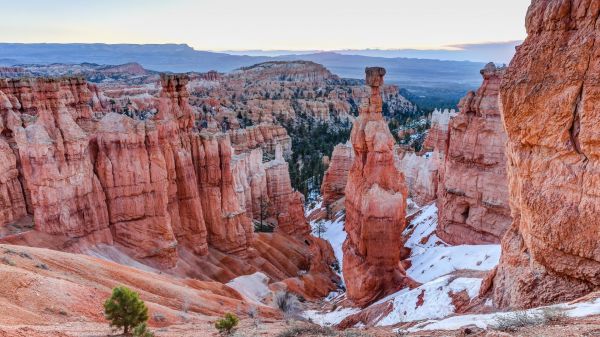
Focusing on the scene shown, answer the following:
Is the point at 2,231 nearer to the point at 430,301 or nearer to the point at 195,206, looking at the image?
the point at 195,206

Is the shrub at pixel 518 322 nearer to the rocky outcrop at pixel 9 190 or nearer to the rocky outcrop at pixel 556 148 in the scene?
the rocky outcrop at pixel 556 148

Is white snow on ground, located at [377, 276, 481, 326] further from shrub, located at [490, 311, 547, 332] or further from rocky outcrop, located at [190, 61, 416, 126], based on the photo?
rocky outcrop, located at [190, 61, 416, 126]

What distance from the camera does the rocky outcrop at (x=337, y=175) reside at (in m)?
48.1

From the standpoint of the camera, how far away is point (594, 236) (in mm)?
8820

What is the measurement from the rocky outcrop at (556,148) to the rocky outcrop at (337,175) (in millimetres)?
36971

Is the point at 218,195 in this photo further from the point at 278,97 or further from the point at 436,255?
the point at 278,97

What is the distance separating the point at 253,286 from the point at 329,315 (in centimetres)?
515

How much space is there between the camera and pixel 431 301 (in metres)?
16.0

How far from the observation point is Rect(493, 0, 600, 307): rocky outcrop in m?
8.97

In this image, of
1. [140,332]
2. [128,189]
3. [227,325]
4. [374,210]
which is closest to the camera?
[140,332]

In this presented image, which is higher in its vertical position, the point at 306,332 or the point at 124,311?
the point at 124,311

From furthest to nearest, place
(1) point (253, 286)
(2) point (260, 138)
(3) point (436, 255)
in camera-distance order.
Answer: (2) point (260, 138), (3) point (436, 255), (1) point (253, 286)

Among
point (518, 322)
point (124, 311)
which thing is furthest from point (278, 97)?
point (518, 322)

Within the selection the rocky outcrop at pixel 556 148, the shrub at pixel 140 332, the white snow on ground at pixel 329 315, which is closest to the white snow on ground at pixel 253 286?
the white snow on ground at pixel 329 315
